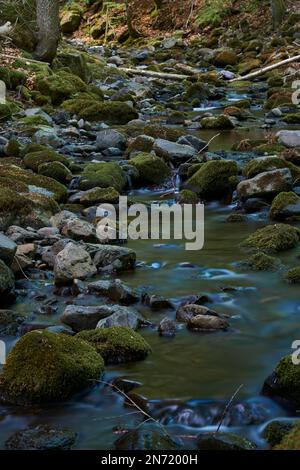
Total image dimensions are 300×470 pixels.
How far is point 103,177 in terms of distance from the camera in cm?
823

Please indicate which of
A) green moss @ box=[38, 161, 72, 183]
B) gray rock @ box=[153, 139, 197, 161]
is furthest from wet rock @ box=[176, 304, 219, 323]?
gray rock @ box=[153, 139, 197, 161]

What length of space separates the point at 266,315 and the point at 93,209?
3.23 m

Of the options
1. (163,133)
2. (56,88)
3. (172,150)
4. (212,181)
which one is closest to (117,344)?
(212,181)

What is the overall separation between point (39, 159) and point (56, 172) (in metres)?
0.50

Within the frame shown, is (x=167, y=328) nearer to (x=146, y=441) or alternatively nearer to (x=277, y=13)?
(x=146, y=441)

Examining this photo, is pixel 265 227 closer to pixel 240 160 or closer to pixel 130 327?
pixel 130 327

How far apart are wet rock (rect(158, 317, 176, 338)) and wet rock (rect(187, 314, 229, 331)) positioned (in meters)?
0.12

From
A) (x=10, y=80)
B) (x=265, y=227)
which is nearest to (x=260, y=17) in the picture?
(x=10, y=80)

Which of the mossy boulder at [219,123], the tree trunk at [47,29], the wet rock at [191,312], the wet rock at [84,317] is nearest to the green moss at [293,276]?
the wet rock at [191,312]

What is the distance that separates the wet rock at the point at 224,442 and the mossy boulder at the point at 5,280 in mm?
2271

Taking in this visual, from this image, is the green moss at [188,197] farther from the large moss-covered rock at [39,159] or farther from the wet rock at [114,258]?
the wet rock at [114,258]

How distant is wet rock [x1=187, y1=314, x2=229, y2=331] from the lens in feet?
14.2

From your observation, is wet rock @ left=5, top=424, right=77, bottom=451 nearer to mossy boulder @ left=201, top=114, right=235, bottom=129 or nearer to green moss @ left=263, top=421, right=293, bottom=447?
green moss @ left=263, top=421, right=293, bottom=447

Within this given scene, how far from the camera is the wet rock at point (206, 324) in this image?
4.32 metres
